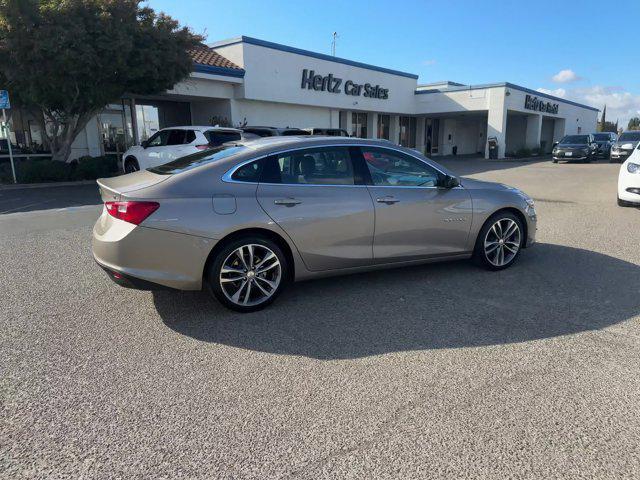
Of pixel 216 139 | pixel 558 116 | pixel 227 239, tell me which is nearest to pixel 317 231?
pixel 227 239

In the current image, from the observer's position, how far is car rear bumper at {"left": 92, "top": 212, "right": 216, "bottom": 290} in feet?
12.9

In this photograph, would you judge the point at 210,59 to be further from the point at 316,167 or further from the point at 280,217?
the point at 280,217

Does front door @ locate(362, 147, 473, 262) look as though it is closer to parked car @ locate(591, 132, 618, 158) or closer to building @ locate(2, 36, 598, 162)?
building @ locate(2, 36, 598, 162)

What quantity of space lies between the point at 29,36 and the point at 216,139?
5.61m

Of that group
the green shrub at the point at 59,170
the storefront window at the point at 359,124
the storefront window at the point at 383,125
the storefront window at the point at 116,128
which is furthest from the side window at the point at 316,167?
the storefront window at the point at 383,125

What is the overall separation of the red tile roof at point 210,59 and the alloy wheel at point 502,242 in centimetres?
1623

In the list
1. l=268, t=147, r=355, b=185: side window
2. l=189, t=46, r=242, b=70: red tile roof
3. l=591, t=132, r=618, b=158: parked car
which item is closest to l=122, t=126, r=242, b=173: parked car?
l=189, t=46, r=242, b=70: red tile roof

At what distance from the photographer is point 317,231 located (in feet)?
14.8

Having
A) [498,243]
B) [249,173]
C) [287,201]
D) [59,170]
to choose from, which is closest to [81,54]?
[59,170]

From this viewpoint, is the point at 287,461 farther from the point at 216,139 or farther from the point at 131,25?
the point at 131,25

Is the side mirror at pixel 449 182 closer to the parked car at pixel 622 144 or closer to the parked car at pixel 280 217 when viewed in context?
the parked car at pixel 280 217

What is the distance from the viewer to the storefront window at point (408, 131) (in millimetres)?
32844

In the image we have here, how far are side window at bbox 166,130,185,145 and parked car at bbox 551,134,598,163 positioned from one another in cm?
2255

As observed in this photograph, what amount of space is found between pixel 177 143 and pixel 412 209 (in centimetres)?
998
